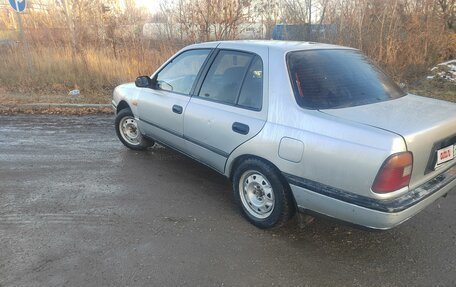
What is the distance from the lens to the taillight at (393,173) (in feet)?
8.09

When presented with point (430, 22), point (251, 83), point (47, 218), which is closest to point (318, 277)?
point (251, 83)

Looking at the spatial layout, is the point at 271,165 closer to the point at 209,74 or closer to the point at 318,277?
the point at 318,277

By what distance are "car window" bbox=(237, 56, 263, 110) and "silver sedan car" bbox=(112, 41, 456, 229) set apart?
1 centimetres

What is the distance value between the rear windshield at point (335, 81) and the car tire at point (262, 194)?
66 cm

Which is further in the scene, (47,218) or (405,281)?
(47,218)

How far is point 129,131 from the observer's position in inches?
217

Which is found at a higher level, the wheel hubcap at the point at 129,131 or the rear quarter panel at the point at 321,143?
the rear quarter panel at the point at 321,143

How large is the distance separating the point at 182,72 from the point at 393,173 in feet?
9.10

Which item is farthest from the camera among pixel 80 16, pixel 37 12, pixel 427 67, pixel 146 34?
pixel 37 12

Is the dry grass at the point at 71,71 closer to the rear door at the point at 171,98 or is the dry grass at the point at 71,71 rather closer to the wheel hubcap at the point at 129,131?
the wheel hubcap at the point at 129,131

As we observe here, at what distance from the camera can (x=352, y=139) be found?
102 inches

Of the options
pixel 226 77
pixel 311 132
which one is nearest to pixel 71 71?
pixel 226 77

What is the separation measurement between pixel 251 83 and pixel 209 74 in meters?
0.69

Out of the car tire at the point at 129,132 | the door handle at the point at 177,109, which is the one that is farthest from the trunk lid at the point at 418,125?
the car tire at the point at 129,132
